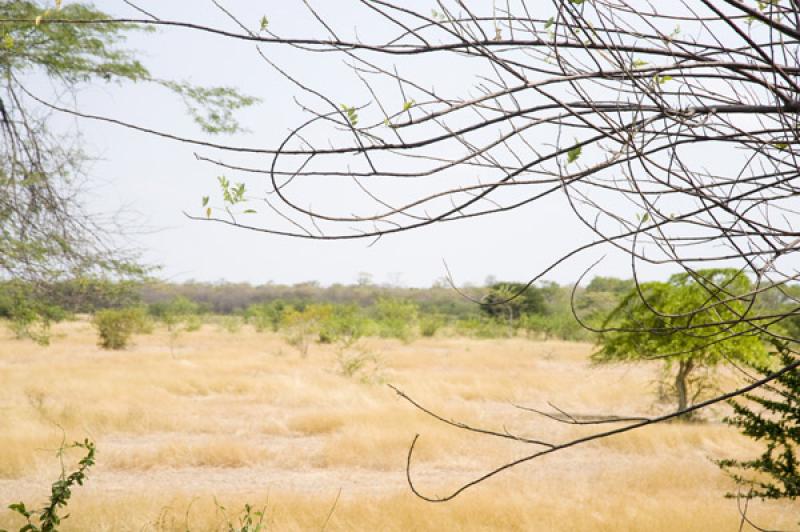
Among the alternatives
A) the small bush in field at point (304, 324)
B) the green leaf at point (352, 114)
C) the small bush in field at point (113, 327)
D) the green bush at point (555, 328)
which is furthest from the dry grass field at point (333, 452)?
the green bush at point (555, 328)

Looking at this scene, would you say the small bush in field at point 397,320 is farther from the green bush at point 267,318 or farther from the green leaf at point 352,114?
the green leaf at point 352,114

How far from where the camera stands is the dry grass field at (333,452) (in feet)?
18.4

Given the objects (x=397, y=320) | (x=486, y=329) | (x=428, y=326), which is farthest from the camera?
(x=486, y=329)

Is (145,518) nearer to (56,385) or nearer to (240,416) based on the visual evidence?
(240,416)

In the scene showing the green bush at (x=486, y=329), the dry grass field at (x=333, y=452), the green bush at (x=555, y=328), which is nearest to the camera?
the dry grass field at (x=333, y=452)

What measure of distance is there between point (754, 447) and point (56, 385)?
13.1 meters

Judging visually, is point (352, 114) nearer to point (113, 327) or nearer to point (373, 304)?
point (113, 327)

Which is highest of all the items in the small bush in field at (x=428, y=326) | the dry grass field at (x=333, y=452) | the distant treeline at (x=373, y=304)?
the distant treeline at (x=373, y=304)

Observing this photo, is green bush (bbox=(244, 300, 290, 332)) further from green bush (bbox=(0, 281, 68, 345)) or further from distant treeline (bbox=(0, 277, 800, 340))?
green bush (bbox=(0, 281, 68, 345))

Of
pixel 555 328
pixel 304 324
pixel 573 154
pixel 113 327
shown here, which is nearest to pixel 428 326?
pixel 555 328

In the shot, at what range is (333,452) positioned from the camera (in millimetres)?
9070

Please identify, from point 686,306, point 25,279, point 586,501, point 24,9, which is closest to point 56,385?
point 25,279

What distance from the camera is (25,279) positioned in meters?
6.87

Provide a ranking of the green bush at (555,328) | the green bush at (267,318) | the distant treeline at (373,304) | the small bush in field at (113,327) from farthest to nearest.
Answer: the green bush at (267,318) → the green bush at (555,328) → the small bush in field at (113,327) → the distant treeline at (373,304)
